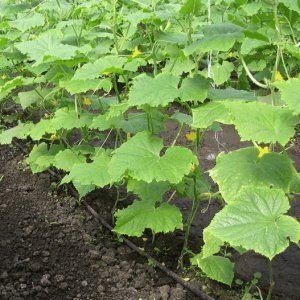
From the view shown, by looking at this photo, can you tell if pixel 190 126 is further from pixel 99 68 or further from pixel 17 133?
pixel 17 133

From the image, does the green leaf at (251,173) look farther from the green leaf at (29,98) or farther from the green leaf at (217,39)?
the green leaf at (29,98)

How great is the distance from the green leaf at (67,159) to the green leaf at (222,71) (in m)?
2.03

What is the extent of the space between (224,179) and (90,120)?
4.95 ft

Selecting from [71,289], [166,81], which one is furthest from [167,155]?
[71,289]

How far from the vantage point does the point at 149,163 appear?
2.15 m

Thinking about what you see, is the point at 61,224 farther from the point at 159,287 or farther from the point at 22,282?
the point at 159,287

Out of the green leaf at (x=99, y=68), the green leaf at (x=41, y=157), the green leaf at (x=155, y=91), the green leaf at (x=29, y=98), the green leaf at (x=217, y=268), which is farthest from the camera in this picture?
the green leaf at (x=29, y=98)

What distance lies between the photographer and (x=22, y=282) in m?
2.55

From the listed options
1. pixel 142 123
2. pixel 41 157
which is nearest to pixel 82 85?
pixel 142 123

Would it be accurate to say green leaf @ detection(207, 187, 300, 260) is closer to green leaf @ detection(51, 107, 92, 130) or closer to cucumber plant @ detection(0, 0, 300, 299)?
cucumber plant @ detection(0, 0, 300, 299)

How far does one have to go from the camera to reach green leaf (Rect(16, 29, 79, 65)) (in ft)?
8.63

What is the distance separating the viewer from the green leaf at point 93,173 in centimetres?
252

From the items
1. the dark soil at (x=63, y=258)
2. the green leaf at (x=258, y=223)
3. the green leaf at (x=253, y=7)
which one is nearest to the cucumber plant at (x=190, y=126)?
the green leaf at (x=258, y=223)

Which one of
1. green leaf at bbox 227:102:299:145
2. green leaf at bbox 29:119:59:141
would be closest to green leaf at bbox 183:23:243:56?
green leaf at bbox 227:102:299:145
